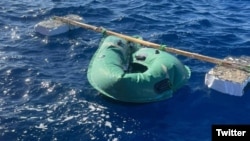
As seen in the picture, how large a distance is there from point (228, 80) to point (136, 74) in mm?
4401

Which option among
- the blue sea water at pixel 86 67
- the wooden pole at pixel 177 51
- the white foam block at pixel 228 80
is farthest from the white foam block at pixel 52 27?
the white foam block at pixel 228 80

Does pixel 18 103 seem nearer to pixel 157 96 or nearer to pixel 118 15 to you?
pixel 157 96

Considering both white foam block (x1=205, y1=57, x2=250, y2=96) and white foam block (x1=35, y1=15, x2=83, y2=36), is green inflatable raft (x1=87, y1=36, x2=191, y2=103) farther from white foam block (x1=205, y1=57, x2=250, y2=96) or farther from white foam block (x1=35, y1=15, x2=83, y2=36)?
white foam block (x1=35, y1=15, x2=83, y2=36)

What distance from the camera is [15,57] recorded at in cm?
2070

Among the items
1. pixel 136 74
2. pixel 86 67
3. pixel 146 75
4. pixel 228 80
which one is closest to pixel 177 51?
pixel 228 80

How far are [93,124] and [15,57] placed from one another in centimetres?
735

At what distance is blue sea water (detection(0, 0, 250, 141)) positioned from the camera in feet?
51.4

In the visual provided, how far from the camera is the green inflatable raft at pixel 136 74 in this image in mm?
16156

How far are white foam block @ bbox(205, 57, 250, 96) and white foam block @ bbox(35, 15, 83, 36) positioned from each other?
32.3 ft

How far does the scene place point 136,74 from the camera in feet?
53.7

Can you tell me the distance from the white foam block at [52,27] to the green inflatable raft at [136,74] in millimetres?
5270

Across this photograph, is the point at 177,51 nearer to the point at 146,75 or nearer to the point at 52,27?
the point at 146,75

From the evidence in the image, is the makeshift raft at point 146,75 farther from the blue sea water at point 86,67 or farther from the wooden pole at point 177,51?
the blue sea water at point 86,67

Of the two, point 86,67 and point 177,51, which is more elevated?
point 177,51
